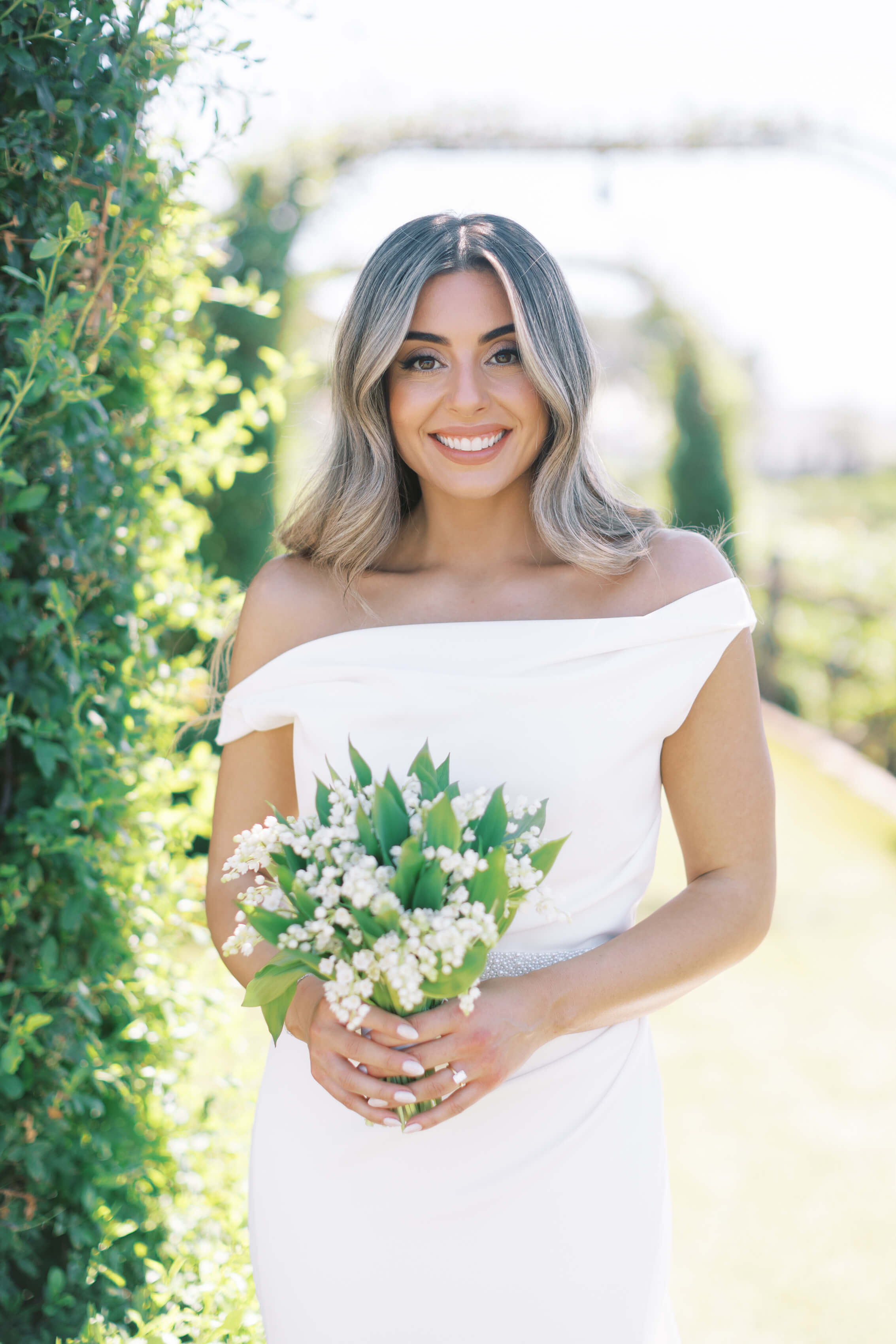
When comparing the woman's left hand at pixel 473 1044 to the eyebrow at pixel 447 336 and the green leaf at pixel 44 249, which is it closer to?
the eyebrow at pixel 447 336

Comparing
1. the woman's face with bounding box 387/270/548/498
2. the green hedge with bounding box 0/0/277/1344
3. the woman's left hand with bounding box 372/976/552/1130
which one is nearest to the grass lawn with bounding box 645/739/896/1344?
the green hedge with bounding box 0/0/277/1344

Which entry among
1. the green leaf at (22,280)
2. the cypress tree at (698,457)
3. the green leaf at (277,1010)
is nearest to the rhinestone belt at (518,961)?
the green leaf at (277,1010)

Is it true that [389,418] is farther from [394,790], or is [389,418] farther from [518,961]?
[518,961]

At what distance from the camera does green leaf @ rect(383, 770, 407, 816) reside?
1461 millimetres

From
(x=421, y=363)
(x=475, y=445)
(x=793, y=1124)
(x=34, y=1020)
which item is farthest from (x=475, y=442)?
(x=793, y=1124)

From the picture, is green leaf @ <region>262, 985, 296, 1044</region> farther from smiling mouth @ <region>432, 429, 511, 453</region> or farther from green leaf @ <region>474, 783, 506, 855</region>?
smiling mouth @ <region>432, 429, 511, 453</region>

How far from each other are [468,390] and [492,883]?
980mm

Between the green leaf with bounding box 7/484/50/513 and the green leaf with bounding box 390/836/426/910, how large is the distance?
963 mm

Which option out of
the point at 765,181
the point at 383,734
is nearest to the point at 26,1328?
the point at 383,734

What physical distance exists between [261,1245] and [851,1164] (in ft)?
8.81

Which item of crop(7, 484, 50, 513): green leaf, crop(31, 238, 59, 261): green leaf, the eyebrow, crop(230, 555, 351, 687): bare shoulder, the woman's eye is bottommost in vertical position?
crop(230, 555, 351, 687): bare shoulder

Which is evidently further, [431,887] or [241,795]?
[241,795]

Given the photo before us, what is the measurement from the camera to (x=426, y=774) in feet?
4.95

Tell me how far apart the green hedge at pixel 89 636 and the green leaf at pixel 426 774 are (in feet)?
2.67
